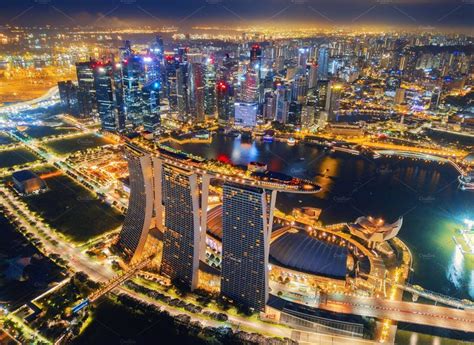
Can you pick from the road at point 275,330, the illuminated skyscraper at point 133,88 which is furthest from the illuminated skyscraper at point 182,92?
the road at point 275,330

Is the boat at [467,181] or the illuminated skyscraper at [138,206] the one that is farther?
the boat at [467,181]

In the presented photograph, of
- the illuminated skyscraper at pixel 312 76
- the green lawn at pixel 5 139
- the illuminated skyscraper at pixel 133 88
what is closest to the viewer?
the green lawn at pixel 5 139

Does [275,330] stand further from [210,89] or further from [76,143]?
[210,89]

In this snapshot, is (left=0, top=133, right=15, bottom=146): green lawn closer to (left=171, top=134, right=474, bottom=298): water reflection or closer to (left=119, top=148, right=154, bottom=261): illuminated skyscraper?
(left=171, top=134, right=474, bottom=298): water reflection

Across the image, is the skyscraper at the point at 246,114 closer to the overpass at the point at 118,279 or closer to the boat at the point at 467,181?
the boat at the point at 467,181

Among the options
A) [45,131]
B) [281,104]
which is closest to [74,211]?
[45,131]

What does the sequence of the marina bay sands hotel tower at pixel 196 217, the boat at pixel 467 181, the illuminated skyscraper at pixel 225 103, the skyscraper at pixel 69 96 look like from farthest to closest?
the skyscraper at pixel 69 96
the illuminated skyscraper at pixel 225 103
the boat at pixel 467 181
the marina bay sands hotel tower at pixel 196 217
